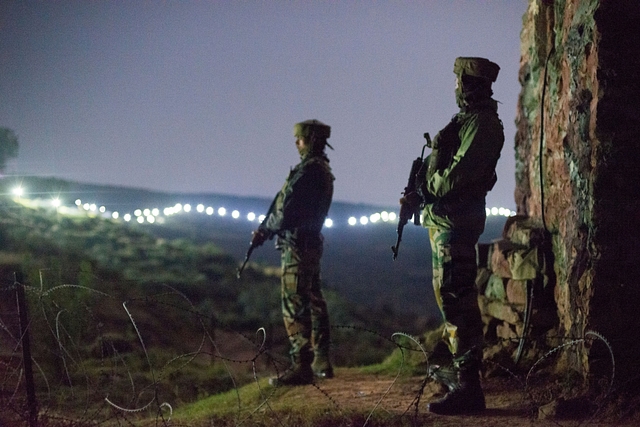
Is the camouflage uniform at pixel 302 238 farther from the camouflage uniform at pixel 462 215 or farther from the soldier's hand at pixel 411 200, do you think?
the camouflage uniform at pixel 462 215

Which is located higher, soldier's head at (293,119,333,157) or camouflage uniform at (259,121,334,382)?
soldier's head at (293,119,333,157)

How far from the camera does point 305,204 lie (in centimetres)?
579

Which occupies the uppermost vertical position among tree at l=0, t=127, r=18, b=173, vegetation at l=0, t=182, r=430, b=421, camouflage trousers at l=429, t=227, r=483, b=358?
tree at l=0, t=127, r=18, b=173

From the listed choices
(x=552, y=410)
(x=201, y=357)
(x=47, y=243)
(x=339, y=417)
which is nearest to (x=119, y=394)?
(x=201, y=357)

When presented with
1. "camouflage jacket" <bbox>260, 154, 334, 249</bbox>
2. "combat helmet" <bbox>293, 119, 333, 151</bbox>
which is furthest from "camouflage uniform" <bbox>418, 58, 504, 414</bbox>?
"combat helmet" <bbox>293, 119, 333, 151</bbox>

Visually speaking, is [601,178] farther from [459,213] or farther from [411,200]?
[411,200]

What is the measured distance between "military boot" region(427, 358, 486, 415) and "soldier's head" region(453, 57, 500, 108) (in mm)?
1834

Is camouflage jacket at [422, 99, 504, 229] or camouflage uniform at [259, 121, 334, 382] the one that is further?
camouflage uniform at [259, 121, 334, 382]

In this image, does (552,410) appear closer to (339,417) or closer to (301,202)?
(339,417)

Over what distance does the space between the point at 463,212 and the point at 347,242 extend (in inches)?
934

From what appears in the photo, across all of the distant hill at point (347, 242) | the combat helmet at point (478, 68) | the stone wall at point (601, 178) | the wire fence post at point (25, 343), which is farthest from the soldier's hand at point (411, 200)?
the distant hill at point (347, 242)

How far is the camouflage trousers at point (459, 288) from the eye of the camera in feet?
14.3

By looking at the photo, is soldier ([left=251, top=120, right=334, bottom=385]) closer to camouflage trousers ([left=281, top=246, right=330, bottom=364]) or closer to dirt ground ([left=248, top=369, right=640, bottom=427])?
camouflage trousers ([left=281, top=246, right=330, bottom=364])

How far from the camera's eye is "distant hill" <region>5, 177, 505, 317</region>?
19.8 meters
